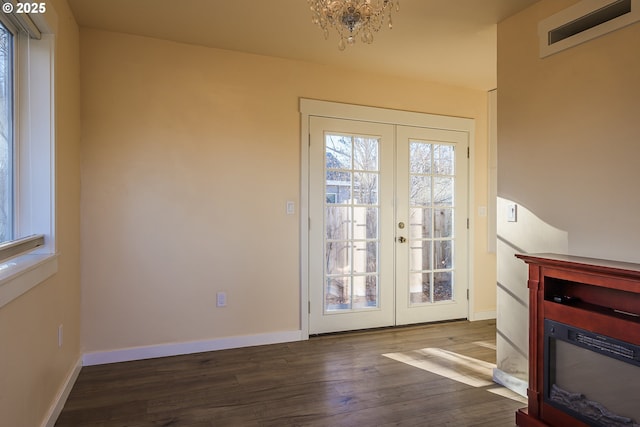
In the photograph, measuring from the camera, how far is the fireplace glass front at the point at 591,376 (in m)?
1.71

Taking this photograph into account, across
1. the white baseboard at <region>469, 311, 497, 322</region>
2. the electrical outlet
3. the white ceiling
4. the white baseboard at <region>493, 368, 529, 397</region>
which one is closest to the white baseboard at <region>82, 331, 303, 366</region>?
the electrical outlet

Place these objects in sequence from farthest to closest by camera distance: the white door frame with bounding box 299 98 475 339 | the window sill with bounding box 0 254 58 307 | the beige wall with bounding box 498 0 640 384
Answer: the white door frame with bounding box 299 98 475 339 → the beige wall with bounding box 498 0 640 384 → the window sill with bounding box 0 254 58 307

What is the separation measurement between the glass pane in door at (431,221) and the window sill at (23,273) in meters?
3.05

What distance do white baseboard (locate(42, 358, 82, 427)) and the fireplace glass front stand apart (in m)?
2.63

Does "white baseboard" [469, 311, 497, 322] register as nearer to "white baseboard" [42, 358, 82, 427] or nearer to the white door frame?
the white door frame

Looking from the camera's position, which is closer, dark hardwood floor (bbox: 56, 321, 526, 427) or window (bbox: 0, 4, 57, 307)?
window (bbox: 0, 4, 57, 307)

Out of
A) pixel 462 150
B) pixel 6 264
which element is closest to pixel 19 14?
pixel 6 264

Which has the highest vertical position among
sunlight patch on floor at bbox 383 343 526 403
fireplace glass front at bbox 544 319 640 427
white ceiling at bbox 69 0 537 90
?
white ceiling at bbox 69 0 537 90

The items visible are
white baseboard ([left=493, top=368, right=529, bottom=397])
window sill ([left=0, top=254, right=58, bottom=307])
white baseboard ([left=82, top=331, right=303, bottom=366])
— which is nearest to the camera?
window sill ([left=0, top=254, right=58, bottom=307])

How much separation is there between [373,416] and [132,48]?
3.12m

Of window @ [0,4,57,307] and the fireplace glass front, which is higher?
window @ [0,4,57,307]

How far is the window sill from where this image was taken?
150 cm

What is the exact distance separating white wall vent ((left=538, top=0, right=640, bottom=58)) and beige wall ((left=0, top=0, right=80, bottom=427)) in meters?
2.88

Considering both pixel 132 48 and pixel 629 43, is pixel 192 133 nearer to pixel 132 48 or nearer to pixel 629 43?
pixel 132 48
